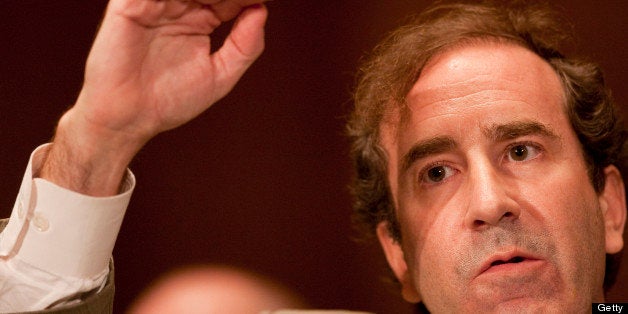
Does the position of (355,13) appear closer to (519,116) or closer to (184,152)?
(184,152)

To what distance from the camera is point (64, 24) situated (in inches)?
95.6

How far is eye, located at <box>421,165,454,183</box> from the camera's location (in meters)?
1.69

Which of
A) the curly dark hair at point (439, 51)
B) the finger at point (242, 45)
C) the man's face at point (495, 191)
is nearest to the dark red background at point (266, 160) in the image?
the curly dark hair at point (439, 51)

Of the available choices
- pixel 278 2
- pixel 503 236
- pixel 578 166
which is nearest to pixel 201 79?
pixel 503 236

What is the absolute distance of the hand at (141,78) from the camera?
1323 millimetres

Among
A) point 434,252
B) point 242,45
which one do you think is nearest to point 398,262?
point 434,252

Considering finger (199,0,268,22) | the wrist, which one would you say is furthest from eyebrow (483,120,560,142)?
the wrist

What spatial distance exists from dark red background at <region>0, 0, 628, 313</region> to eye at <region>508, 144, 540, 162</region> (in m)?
0.85

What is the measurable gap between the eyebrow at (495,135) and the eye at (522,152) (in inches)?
1.0

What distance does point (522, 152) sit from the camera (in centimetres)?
163

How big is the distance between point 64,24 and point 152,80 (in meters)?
1.19

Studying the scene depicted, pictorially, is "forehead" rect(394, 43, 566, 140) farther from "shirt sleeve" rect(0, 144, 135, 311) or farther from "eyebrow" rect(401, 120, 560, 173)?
"shirt sleeve" rect(0, 144, 135, 311)

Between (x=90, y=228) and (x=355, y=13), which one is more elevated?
(x=355, y=13)

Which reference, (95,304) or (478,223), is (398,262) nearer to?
(478,223)
